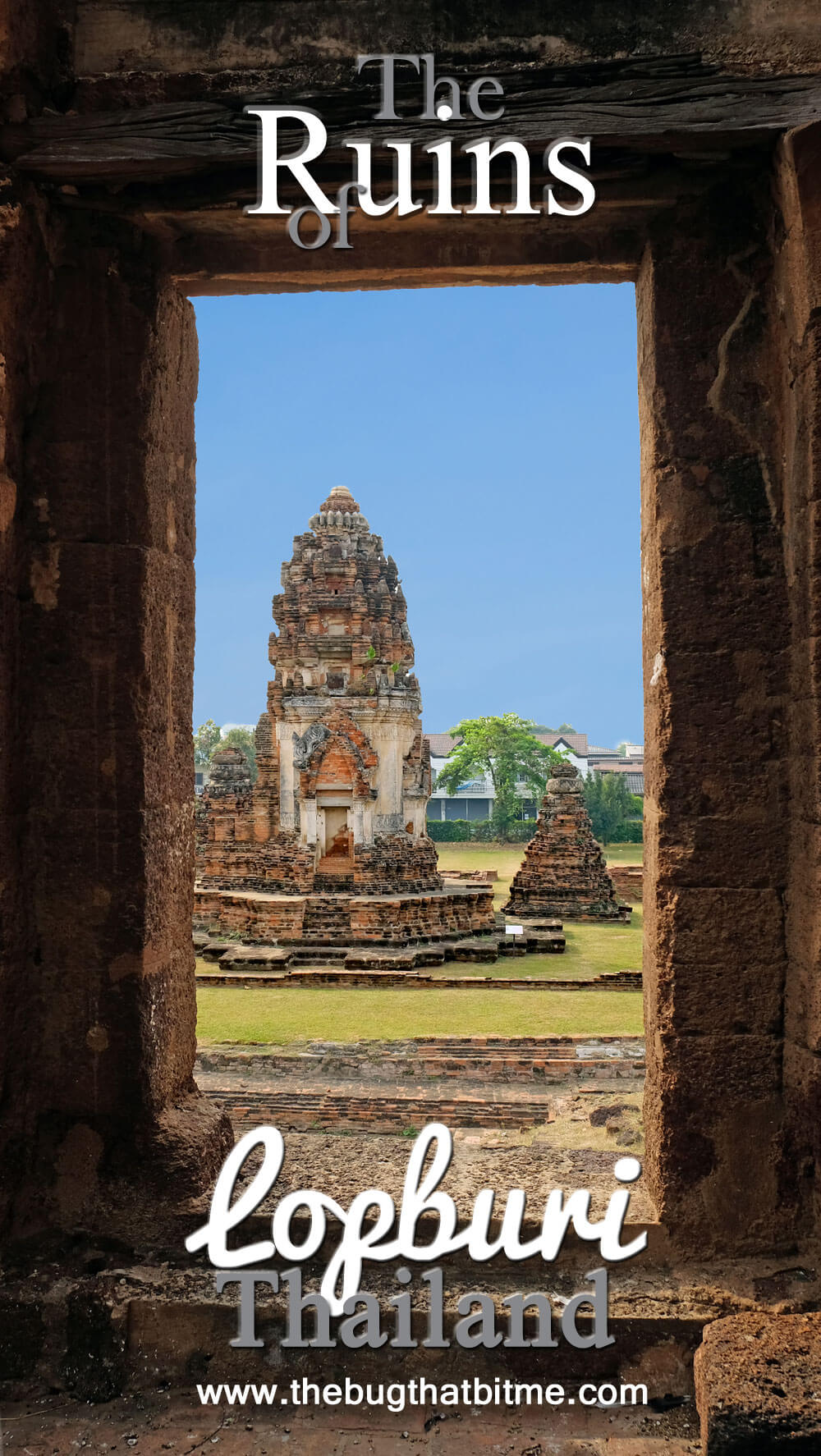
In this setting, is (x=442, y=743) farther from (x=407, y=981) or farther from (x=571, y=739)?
(x=407, y=981)

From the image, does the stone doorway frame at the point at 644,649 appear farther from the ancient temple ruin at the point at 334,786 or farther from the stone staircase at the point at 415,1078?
the ancient temple ruin at the point at 334,786

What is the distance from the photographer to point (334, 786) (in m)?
18.9

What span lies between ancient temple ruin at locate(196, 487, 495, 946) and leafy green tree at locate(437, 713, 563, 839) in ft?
64.0

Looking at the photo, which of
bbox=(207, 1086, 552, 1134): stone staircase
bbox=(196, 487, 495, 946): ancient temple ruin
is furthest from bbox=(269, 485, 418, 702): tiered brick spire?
bbox=(207, 1086, 552, 1134): stone staircase

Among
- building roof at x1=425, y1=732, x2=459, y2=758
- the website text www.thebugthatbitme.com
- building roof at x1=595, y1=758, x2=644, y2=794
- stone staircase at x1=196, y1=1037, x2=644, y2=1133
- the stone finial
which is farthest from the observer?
building roof at x1=425, y1=732, x2=459, y2=758

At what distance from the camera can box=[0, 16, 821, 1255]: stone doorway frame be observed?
9.28ft

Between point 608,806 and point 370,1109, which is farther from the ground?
point 608,806

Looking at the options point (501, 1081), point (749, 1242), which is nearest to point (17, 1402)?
point (749, 1242)

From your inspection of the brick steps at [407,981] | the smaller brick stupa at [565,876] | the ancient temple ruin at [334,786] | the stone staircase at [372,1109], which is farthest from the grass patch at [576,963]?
the stone staircase at [372,1109]

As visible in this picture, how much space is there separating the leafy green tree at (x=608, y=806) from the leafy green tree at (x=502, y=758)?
246 cm

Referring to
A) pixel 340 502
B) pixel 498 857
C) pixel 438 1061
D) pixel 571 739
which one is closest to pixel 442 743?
pixel 571 739

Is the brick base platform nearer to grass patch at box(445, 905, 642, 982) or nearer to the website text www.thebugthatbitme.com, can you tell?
grass patch at box(445, 905, 642, 982)

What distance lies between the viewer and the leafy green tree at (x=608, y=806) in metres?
→ 41.7

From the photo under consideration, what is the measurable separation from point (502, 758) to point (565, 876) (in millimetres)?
21272
